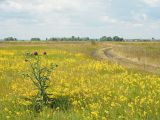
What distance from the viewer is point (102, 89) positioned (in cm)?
1330

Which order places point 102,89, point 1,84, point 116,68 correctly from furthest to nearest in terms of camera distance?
1. point 116,68
2. point 1,84
3. point 102,89

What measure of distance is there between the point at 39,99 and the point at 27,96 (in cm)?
93

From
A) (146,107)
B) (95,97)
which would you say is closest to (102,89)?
(95,97)

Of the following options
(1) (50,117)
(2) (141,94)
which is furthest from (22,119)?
(2) (141,94)

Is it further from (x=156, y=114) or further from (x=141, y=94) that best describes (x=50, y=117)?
(x=141, y=94)

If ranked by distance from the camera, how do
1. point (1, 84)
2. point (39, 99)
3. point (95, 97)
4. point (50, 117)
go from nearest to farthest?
point (50, 117) < point (39, 99) < point (95, 97) < point (1, 84)

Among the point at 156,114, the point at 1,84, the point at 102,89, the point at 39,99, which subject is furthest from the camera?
the point at 1,84

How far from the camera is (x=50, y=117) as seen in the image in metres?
9.72

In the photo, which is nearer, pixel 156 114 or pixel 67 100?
pixel 156 114

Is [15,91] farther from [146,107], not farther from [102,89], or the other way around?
[146,107]

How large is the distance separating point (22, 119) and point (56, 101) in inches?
69.2

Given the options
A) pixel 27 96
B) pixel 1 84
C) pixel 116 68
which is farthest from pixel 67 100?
pixel 116 68

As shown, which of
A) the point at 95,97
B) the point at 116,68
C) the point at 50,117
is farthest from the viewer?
the point at 116,68

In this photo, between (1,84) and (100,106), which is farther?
(1,84)
